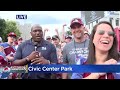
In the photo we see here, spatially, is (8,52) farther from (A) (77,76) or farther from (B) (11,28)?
(A) (77,76)

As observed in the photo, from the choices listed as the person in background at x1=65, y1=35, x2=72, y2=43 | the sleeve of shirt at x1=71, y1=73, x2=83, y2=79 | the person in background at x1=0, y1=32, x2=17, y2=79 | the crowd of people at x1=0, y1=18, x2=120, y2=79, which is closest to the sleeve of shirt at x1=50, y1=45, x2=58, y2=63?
the crowd of people at x1=0, y1=18, x2=120, y2=79

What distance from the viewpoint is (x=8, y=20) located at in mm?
5445

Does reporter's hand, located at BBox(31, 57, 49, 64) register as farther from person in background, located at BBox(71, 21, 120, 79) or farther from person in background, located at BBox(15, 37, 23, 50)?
person in background, located at BBox(71, 21, 120, 79)

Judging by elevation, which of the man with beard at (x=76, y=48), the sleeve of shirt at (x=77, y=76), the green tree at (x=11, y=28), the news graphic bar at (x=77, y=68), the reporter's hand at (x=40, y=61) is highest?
the green tree at (x=11, y=28)

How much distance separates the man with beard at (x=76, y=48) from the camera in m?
5.44

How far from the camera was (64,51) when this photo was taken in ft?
17.9

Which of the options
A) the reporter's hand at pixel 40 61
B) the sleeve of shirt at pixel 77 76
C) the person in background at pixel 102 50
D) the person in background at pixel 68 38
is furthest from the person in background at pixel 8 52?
the person in background at pixel 102 50

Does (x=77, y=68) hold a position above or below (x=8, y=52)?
below

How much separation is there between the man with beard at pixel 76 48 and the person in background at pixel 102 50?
12cm

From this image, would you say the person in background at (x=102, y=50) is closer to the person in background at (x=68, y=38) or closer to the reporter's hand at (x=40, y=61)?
the person in background at (x=68, y=38)

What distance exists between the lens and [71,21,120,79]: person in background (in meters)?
5.35

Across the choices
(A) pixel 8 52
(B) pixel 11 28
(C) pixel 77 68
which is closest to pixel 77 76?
(C) pixel 77 68

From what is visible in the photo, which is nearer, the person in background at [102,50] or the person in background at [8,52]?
the person in background at [102,50]

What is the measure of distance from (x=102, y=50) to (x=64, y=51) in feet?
2.46
